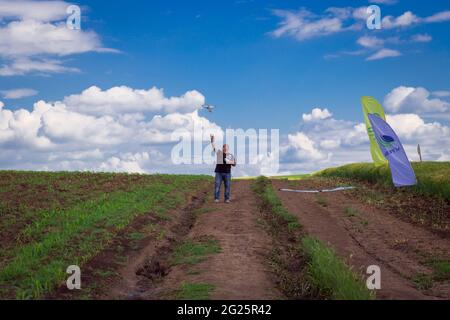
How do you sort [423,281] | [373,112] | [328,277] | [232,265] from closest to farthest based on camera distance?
[328,277] → [423,281] → [232,265] → [373,112]

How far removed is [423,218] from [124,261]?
467 inches

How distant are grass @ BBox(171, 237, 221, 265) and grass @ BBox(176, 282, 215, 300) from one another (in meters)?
2.43

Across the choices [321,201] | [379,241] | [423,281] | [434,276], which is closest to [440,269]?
[434,276]

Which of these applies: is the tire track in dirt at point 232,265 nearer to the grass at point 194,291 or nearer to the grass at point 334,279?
the grass at point 194,291

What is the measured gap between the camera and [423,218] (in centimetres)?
2050

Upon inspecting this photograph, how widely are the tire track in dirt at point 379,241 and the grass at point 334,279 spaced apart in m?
0.53

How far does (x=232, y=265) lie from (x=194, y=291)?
8.07 ft

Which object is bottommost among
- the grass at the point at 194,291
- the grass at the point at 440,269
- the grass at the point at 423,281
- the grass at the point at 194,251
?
the grass at the point at 423,281

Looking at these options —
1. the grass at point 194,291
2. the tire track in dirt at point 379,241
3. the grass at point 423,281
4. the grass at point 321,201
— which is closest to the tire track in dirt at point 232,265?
the grass at point 194,291

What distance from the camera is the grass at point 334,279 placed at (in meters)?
8.85

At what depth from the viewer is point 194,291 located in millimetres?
10078

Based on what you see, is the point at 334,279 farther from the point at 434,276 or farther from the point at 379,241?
the point at 379,241

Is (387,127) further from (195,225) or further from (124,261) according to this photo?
(124,261)
